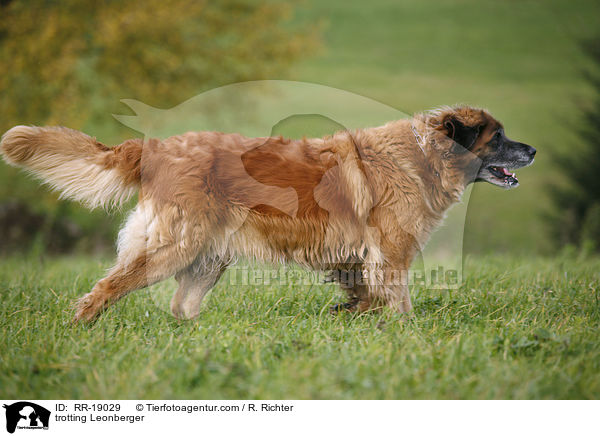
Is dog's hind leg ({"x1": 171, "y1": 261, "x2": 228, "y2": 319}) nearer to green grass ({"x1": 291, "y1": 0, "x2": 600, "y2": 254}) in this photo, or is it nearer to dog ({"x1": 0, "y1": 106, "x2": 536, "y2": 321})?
dog ({"x1": 0, "y1": 106, "x2": 536, "y2": 321})

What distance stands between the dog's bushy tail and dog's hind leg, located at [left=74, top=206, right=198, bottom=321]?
301 mm

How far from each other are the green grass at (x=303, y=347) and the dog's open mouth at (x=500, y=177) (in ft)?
3.30

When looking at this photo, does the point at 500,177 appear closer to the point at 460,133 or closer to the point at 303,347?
the point at 460,133

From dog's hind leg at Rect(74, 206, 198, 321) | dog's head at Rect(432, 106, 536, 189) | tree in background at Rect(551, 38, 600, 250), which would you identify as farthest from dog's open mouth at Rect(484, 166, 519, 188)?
tree in background at Rect(551, 38, 600, 250)

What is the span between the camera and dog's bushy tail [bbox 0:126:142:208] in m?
3.67

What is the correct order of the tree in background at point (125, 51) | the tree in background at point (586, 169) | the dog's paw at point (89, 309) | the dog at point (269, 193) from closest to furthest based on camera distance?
the dog's paw at point (89, 309) < the dog at point (269, 193) < the tree in background at point (125, 51) < the tree in background at point (586, 169)

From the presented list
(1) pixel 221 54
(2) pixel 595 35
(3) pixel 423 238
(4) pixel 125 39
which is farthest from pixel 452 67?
(3) pixel 423 238

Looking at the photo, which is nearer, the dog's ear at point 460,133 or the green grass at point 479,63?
the dog's ear at point 460,133

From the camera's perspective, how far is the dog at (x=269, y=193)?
3.62 m

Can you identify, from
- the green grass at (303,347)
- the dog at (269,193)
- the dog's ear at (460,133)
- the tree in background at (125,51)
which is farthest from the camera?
the tree in background at (125,51)
